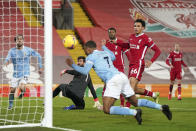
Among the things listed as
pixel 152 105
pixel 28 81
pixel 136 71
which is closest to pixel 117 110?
pixel 152 105

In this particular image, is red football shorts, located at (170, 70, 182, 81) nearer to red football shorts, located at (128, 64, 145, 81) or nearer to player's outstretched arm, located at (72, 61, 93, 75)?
red football shorts, located at (128, 64, 145, 81)

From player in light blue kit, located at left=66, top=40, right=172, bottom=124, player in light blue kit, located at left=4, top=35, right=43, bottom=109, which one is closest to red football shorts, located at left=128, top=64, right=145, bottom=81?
player in light blue kit, located at left=66, top=40, right=172, bottom=124

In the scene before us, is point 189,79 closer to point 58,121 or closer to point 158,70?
point 158,70

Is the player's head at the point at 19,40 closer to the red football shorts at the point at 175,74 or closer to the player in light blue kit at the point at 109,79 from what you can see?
the player in light blue kit at the point at 109,79

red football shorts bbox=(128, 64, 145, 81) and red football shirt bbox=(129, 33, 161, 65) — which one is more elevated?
red football shirt bbox=(129, 33, 161, 65)

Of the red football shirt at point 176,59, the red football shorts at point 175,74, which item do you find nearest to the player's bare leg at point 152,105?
the red football shirt at point 176,59

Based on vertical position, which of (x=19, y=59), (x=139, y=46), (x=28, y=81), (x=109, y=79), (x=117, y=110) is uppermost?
(x=139, y=46)

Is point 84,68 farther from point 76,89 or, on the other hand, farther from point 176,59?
point 176,59

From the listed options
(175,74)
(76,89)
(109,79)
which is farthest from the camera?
(175,74)

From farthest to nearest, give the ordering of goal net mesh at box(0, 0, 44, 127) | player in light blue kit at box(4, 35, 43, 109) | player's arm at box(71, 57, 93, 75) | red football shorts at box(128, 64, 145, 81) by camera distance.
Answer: player in light blue kit at box(4, 35, 43, 109), red football shorts at box(128, 64, 145, 81), goal net mesh at box(0, 0, 44, 127), player's arm at box(71, 57, 93, 75)

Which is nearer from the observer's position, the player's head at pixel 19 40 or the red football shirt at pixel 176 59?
the player's head at pixel 19 40

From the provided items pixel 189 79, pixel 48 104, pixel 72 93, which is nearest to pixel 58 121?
pixel 48 104

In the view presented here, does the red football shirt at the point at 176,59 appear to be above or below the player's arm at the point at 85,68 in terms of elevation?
above

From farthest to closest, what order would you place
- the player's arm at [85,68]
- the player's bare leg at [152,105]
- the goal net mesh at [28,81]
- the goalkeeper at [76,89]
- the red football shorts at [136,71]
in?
the goalkeeper at [76,89]
the red football shorts at [136,71]
the goal net mesh at [28,81]
the player's bare leg at [152,105]
the player's arm at [85,68]
